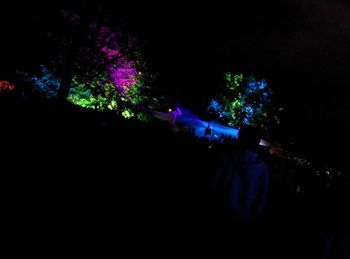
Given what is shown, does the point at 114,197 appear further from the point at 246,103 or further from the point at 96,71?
the point at 246,103

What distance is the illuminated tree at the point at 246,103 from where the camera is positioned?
150ft

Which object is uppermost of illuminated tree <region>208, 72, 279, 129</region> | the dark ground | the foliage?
illuminated tree <region>208, 72, 279, 129</region>

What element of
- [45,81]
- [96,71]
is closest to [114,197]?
[96,71]

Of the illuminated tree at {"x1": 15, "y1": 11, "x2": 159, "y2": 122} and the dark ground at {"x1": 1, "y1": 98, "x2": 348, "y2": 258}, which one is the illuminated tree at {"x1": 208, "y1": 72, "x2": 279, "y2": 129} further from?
the dark ground at {"x1": 1, "y1": 98, "x2": 348, "y2": 258}

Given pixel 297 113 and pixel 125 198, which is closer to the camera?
pixel 125 198

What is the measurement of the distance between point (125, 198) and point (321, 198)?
5.76 m

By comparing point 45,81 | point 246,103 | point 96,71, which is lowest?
point 45,81

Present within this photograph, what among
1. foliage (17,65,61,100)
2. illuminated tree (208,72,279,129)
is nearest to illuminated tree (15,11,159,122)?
foliage (17,65,61,100)

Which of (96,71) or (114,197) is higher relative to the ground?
(96,71)

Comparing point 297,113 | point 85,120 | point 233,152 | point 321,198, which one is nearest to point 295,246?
point 321,198

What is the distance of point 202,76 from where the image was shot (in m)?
51.2

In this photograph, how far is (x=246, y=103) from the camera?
46281 mm

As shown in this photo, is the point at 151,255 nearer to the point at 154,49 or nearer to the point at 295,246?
the point at 295,246

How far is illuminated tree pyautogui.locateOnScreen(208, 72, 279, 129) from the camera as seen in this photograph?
45844 mm
